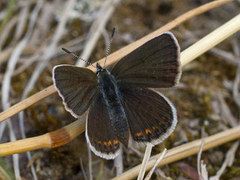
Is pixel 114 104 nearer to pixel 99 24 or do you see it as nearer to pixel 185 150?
pixel 185 150

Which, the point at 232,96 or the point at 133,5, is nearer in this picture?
the point at 232,96

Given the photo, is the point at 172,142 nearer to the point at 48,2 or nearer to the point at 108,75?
the point at 108,75

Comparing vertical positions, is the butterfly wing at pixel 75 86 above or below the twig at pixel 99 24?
below

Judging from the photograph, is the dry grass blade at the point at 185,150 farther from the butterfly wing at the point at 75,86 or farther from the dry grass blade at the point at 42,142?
the butterfly wing at the point at 75,86

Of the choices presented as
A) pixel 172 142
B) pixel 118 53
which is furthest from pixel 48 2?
pixel 172 142

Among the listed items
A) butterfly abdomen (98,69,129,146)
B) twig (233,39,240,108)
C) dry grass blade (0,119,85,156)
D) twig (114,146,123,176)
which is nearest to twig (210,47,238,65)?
twig (233,39,240,108)

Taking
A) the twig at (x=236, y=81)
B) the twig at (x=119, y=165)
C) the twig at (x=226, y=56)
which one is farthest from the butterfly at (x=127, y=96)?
the twig at (x=226, y=56)

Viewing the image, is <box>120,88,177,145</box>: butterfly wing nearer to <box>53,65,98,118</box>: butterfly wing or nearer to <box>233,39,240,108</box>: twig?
<box>53,65,98,118</box>: butterfly wing
